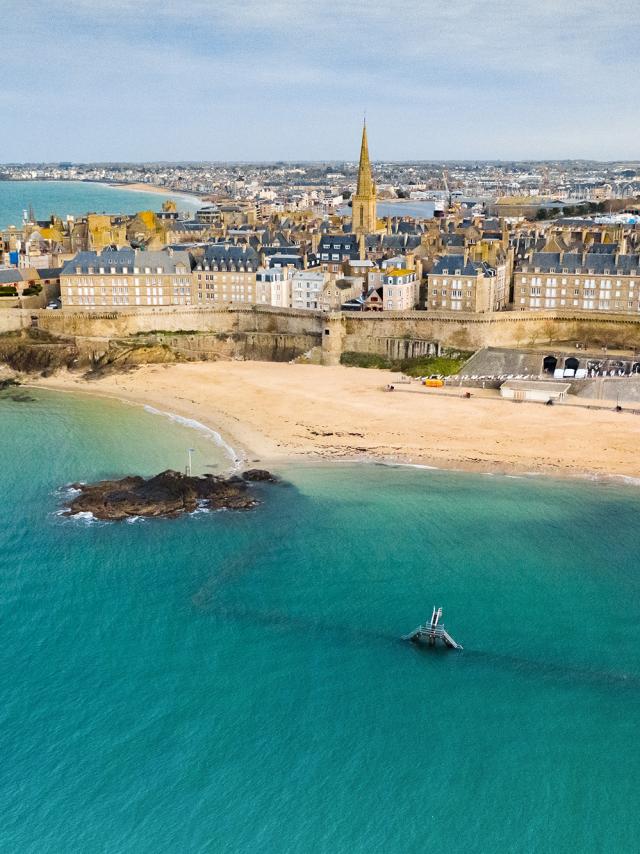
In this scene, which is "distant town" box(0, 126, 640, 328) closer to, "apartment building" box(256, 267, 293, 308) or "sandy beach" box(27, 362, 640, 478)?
"apartment building" box(256, 267, 293, 308)

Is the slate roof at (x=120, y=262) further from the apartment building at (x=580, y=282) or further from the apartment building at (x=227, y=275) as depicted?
the apartment building at (x=580, y=282)

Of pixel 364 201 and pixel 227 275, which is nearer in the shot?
pixel 227 275

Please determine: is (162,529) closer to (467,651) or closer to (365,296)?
(467,651)

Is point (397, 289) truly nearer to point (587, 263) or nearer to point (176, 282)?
point (587, 263)

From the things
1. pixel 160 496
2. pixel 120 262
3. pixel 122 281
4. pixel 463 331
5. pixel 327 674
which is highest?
pixel 120 262

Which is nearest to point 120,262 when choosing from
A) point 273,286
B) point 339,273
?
point 273,286

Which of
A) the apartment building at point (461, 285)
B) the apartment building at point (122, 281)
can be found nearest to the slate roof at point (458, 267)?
the apartment building at point (461, 285)

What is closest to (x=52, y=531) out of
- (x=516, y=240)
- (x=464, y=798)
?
(x=464, y=798)
